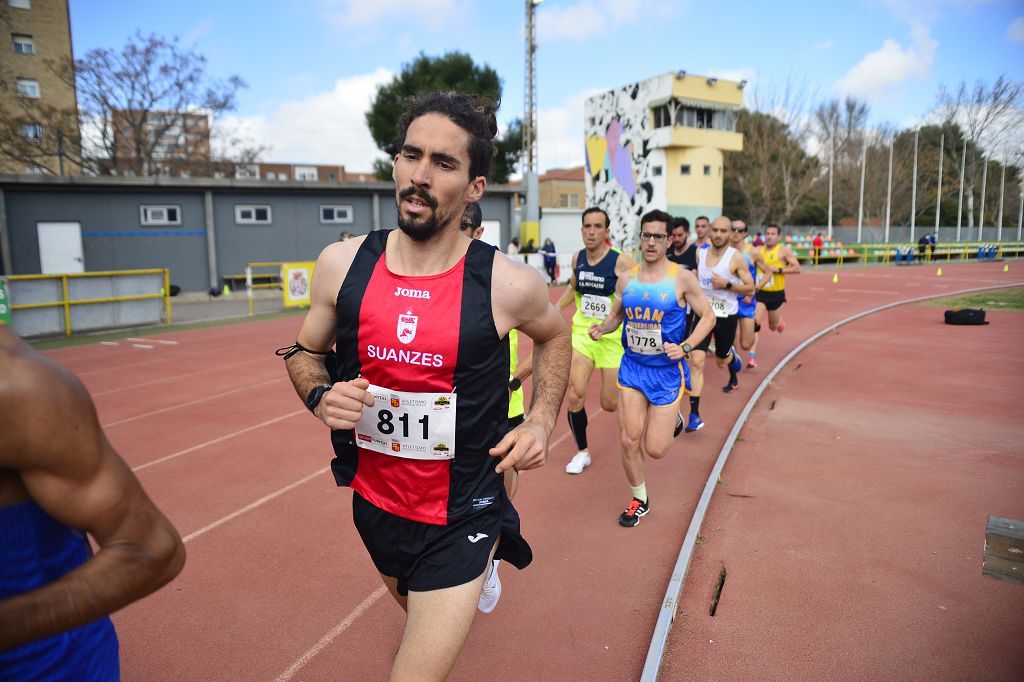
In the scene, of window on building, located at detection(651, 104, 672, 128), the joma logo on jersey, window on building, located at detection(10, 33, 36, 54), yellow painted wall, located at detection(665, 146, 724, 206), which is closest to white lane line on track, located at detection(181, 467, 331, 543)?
the joma logo on jersey

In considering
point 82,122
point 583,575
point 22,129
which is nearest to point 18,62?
point 22,129

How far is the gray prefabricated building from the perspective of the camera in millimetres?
20969

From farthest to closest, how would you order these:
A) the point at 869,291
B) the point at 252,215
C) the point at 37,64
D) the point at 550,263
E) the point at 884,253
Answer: the point at 37,64
the point at 884,253
the point at 550,263
the point at 252,215
the point at 869,291

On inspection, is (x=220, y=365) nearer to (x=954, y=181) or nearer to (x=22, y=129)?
(x=22, y=129)

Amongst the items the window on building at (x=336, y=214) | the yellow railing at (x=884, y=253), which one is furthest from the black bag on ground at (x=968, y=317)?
the yellow railing at (x=884, y=253)

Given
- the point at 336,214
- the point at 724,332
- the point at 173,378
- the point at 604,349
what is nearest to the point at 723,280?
the point at 724,332

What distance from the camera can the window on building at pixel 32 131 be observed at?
100 feet

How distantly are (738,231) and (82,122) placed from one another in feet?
106

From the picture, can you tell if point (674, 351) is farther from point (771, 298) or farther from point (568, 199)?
point (568, 199)

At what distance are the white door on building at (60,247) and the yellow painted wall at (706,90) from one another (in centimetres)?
3229

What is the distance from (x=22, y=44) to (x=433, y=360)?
170 feet

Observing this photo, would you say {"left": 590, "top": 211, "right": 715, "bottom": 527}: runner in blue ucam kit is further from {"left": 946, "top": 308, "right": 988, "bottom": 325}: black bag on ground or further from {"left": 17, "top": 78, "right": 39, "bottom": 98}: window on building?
{"left": 17, "top": 78, "right": 39, "bottom": 98}: window on building

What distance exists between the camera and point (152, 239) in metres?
22.9

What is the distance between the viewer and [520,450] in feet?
7.22
